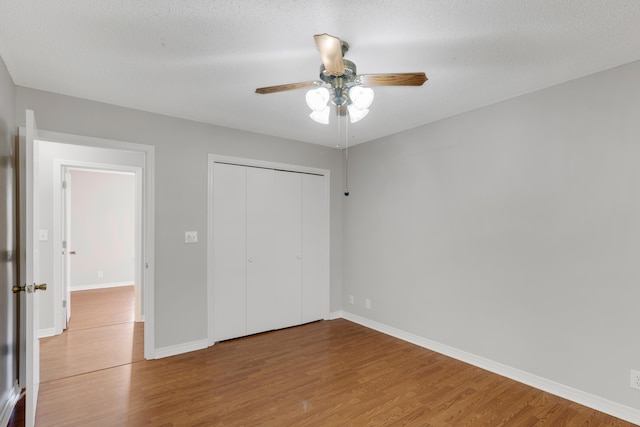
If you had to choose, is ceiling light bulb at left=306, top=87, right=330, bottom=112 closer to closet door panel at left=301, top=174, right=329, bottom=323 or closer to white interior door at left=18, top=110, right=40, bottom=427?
white interior door at left=18, top=110, right=40, bottom=427

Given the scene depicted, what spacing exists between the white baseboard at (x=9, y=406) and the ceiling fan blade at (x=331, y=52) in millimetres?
2911

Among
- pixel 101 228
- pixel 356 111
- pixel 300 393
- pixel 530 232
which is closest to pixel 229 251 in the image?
pixel 300 393

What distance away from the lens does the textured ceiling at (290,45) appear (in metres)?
1.63

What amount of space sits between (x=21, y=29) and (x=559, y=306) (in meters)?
4.01

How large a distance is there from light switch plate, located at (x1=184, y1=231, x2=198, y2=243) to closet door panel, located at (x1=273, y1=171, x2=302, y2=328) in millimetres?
967

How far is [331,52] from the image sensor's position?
1494 millimetres

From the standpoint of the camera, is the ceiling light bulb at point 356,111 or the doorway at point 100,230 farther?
the doorway at point 100,230

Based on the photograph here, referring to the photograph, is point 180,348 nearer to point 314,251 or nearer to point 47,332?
point 47,332

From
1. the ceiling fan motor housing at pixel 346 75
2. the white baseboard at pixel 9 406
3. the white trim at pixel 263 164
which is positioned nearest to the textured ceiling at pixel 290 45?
the ceiling fan motor housing at pixel 346 75

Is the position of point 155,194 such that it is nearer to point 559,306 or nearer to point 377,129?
point 377,129

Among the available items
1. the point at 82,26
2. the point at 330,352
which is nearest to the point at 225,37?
the point at 82,26

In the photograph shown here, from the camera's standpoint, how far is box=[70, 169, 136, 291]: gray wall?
632 centimetres

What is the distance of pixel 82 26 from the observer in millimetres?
1780

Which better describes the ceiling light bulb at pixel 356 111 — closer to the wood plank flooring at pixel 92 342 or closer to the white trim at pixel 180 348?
the white trim at pixel 180 348
